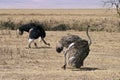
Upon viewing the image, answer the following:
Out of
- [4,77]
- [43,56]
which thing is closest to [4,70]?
[4,77]

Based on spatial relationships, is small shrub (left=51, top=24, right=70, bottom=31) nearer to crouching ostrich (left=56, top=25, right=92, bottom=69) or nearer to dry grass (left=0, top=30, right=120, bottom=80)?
dry grass (left=0, top=30, right=120, bottom=80)

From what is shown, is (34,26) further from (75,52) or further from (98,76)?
(98,76)

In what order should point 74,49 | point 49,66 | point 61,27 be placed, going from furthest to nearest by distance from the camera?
point 61,27
point 49,66
point 74,49

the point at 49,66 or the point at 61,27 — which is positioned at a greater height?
the point at 61,27

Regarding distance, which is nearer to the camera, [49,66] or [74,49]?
[74,49]

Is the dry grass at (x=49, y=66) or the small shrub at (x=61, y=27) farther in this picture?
the small shrub at (x=61, y=27)

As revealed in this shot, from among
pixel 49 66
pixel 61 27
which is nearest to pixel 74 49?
pixel 49 66

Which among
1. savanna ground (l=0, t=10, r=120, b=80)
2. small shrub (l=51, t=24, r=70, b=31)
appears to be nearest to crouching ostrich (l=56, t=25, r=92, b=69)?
savanna ground (l=0, t=10, r=120, b=80)

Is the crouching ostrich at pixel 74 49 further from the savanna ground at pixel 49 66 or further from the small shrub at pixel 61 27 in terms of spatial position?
the small shrub at pixel 61 27

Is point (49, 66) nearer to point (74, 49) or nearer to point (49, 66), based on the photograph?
point (49, 66)

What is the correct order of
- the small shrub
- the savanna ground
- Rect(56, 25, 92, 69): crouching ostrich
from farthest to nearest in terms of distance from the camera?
the small shrub < Rect(56, 25, 92, 69): crouching ostrich < the savanna ground

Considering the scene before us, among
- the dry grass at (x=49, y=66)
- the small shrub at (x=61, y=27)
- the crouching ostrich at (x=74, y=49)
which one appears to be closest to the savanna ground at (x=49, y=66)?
the dry grass at (x=49, y=66)

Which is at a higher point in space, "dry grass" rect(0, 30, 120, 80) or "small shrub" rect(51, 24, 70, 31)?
"small shrub" rect(51, 24, 70, 31)

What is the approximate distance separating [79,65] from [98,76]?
202 cm
